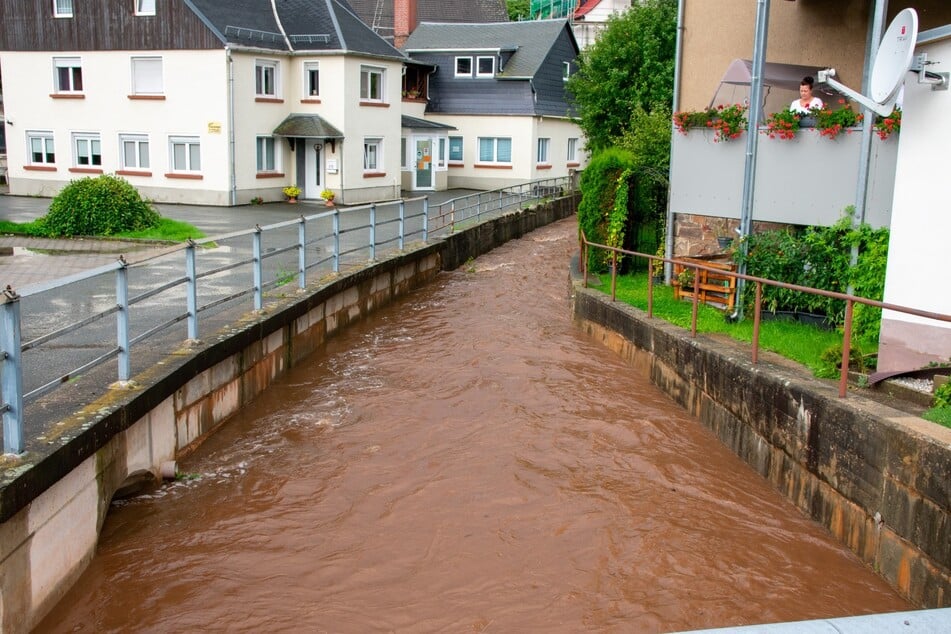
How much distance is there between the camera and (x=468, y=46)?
136 ft

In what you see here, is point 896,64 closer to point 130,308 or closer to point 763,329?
point 763,329

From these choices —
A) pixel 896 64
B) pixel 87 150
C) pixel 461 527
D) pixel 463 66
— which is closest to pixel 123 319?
pixel 461 527

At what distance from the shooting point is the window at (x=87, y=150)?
31.5 meters

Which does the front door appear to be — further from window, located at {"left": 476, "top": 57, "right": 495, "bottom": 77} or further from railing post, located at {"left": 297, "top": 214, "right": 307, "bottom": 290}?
railing post, located at {"left": 297, "top": 214, "right": 307, "bottom": 290}

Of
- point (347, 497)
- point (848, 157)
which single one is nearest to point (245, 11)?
point (848, 157)

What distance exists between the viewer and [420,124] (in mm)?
38031

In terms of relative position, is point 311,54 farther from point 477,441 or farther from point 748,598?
point 748,598

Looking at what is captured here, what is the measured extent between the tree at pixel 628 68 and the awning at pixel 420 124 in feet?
28.2

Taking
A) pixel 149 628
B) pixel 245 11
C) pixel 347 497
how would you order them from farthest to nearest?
pixel 245 11 → pixel 347 497 → pixel 149 628

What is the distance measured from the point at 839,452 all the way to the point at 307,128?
2577 cm

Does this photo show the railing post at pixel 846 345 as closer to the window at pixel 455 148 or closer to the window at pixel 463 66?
the window at pixel 455 148

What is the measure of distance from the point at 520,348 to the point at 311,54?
802 inches

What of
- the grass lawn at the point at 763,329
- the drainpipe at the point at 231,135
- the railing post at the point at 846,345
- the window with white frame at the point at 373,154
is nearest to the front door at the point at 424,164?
the window with white frame at the point at 373,154

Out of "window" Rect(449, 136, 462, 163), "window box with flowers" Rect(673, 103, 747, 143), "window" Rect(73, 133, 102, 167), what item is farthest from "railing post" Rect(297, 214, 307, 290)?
"window" Rect(449, 136, 462, 163)
